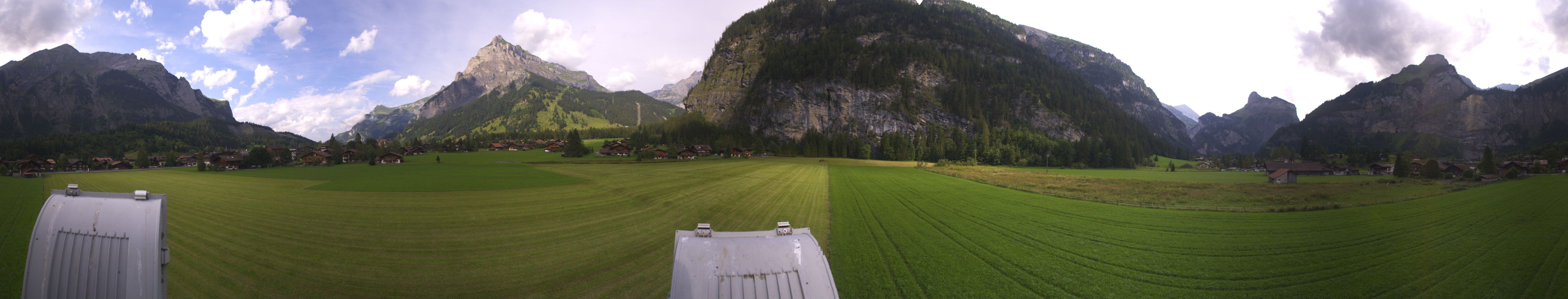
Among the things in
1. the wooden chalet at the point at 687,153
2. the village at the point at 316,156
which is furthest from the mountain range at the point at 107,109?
the wooden chalet at the point at 687,153

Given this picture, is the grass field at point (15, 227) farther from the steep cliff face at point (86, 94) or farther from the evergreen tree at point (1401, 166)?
the steep cliff face at point (86, 94)

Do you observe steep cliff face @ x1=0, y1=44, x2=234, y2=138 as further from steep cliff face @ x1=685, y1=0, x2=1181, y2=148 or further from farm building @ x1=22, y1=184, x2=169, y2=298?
farm building @ x1=22, y1=184, x2=169, y2=298

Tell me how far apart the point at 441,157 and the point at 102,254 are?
5250 cm

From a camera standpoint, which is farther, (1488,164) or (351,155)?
(351,155)

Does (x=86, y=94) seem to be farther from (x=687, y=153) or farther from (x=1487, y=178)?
(x=1487, y=178)

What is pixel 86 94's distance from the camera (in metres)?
114

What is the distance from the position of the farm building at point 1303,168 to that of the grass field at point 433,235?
8225 mm

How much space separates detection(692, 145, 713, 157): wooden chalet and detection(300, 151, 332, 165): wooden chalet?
30.1 metres

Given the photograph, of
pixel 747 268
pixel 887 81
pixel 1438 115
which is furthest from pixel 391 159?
pixel 887 81

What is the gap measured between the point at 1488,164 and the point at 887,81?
74.4m

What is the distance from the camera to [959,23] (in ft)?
344

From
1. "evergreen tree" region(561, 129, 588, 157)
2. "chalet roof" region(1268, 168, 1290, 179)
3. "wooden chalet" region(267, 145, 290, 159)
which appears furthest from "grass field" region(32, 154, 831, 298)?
"evergreen tree" region(561, 129, 588, 157)

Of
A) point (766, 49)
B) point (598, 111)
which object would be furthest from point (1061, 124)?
point (598, 111)

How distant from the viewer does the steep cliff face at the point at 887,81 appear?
75.6m
